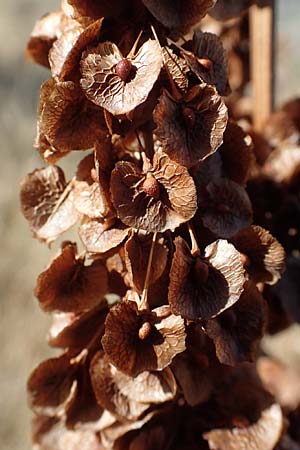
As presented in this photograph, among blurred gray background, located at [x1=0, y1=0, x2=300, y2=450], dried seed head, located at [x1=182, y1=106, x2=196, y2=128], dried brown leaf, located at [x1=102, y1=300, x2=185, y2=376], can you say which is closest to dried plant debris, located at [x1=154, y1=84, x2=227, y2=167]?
dried seed head, located at [x1=182, y1=106, x2=196, y2=128]

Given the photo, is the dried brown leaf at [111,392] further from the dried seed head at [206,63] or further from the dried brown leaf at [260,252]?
the dried seed head at [206,63]

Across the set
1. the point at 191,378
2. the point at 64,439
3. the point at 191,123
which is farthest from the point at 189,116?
the point at 64,439

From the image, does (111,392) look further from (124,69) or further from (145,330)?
(124,69)

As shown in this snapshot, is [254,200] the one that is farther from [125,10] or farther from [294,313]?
[125,10]

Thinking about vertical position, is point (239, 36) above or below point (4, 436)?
above

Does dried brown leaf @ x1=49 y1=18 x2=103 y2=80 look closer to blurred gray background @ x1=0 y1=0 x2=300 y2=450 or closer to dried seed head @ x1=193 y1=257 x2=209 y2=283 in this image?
dried seed head @ x1=193 y1=257 x2=209 y2=283

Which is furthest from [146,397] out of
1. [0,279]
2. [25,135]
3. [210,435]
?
[25,135]

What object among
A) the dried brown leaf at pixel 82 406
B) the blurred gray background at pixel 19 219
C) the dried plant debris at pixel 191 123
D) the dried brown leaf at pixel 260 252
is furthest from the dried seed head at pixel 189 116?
the blurred gray background at pixel 19 219
